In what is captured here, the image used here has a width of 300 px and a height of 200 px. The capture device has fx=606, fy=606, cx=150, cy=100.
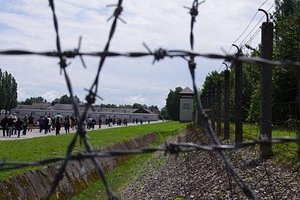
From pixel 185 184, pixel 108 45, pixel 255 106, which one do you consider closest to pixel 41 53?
pixel 108 45

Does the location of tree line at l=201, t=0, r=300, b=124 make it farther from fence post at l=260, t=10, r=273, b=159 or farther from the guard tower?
the guard tower

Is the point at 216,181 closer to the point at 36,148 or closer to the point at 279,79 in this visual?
the point at 36,148

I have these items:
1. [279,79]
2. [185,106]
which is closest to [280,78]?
[279,79]

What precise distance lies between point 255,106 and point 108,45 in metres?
22.6

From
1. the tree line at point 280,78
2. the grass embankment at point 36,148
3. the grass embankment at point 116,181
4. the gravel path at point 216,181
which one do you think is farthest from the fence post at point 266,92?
the tree line at point 280,78

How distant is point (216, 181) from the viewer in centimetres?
1120

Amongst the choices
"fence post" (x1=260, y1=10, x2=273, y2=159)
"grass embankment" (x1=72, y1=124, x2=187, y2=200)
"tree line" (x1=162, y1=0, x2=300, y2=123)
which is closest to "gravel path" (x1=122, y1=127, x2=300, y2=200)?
"fence post" (x1=260, y1=10, x2=273, y2=159)

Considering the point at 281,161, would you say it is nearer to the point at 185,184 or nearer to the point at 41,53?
the point at 185,184

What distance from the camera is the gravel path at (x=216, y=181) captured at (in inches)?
354

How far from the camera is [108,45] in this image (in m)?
2.62

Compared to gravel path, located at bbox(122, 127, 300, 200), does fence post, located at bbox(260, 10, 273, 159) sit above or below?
above

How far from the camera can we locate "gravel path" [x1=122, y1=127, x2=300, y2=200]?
8.98 meters

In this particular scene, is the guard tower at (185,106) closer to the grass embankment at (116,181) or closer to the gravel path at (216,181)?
the grass embankment at (116,181)

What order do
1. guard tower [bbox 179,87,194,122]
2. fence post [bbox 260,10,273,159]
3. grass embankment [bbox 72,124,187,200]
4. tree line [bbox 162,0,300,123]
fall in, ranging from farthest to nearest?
guard tower [bbox 179,87,194,122]
tree line [bbox 162,0,300,123]
grass embankment [bbox 72,124,187,200]
fence post [bbox 260,10,273,159]
